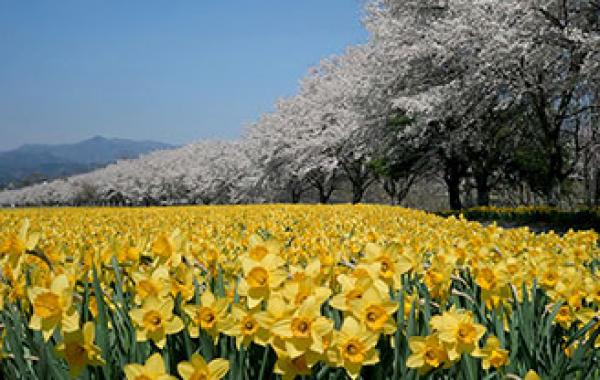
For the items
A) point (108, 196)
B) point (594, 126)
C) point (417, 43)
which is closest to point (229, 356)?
point (417, 43)

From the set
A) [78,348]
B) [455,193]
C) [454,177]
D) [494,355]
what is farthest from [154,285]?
[455,193]

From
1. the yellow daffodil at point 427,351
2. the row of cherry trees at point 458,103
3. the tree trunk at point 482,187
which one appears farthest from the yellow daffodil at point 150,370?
the tree trunk at point 482,187

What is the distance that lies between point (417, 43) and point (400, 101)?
10.1 ft

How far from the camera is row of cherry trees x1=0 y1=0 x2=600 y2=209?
49.0ft

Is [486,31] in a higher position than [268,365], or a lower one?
higher

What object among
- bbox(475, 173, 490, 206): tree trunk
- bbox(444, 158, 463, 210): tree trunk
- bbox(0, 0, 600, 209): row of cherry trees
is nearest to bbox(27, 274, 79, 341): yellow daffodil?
bbox(0, 0, 600, 209): row of cherry trees

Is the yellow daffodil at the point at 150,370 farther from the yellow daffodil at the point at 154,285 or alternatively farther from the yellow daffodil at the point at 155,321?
the yellow daffodil at the point at 154,285

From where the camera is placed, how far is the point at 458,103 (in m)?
17.5

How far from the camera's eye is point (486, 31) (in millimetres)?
→ 15852

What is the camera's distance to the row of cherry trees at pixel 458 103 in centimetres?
1493

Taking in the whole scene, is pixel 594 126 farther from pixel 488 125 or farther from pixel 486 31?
pixel 486 31

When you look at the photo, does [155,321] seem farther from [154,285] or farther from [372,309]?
[372,309]

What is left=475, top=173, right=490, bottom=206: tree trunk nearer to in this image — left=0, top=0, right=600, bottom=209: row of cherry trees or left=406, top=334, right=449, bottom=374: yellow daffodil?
left=0, top=0, right=600, bottom=209: row of cherry trees

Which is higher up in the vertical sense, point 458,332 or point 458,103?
point 458,103
